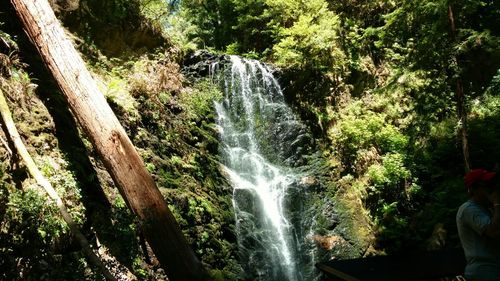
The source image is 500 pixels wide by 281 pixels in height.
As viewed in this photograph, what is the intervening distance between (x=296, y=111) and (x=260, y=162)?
2.80 metres

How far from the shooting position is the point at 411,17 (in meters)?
8.02

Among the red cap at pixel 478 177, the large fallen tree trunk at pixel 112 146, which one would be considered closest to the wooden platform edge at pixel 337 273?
the red cap at pixel 478 177

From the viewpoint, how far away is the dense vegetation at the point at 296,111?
4.93 meters

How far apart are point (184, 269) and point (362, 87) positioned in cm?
1031

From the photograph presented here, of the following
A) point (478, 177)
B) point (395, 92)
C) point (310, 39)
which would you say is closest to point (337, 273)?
point (478, 177)

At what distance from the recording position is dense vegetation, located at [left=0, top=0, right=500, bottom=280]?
493 cm

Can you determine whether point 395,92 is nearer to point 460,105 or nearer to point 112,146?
point 460,105

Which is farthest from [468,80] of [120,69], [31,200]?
[31,200]

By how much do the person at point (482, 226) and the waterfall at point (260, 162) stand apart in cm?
512

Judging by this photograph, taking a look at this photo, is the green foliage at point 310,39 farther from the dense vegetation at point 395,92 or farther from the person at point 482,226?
the person at point 482,226

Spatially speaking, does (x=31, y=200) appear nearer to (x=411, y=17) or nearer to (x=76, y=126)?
(x=76, y=126)

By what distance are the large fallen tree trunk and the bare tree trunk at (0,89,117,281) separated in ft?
2.01

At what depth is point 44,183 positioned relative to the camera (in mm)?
4590

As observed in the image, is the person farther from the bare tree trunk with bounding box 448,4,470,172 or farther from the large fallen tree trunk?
the bare tree trunk with bounding box 448,4,470,172
